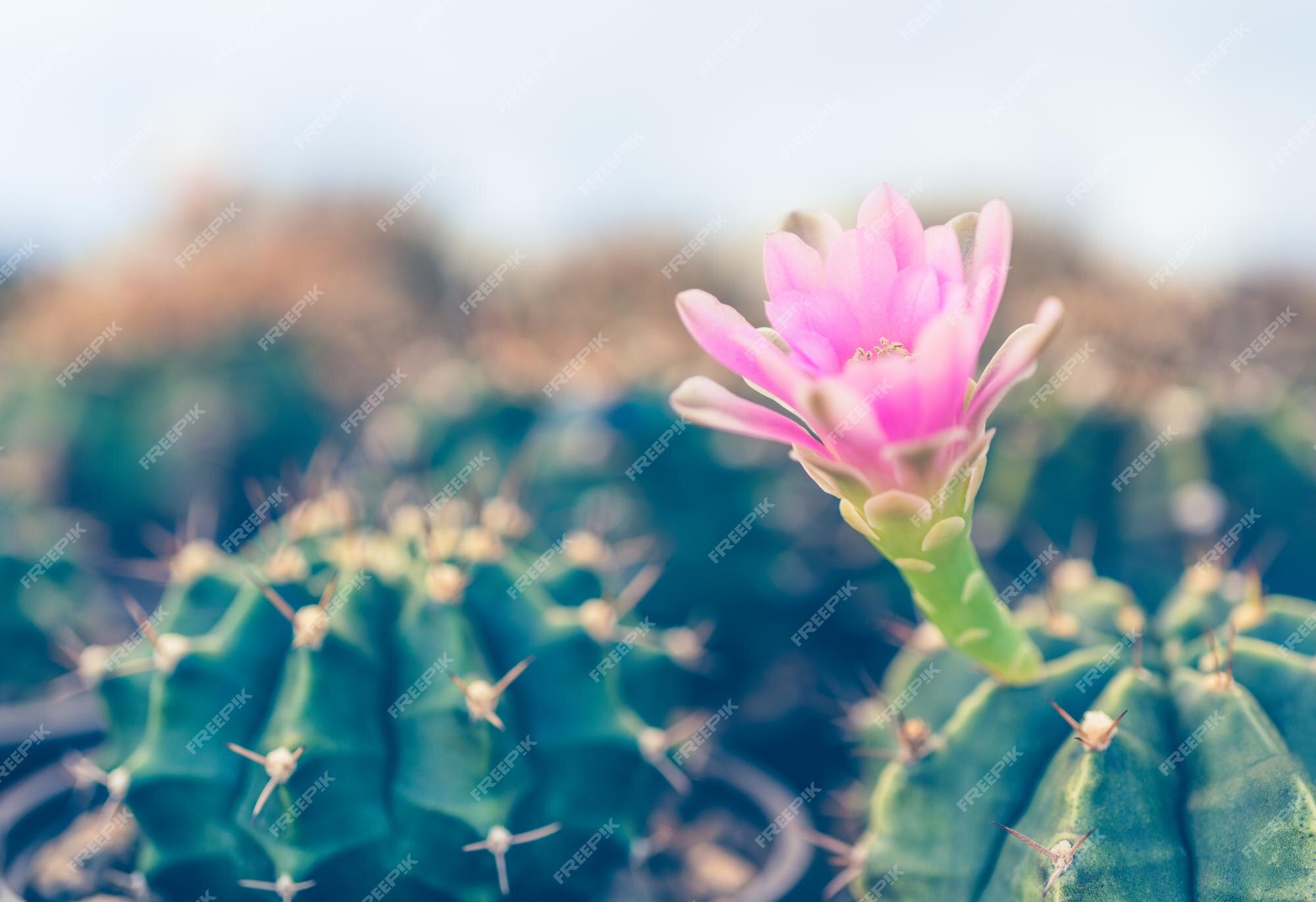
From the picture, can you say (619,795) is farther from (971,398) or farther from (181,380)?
(181,380)

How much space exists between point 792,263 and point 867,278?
0.06 metres

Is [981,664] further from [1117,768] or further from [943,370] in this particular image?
[943,370]

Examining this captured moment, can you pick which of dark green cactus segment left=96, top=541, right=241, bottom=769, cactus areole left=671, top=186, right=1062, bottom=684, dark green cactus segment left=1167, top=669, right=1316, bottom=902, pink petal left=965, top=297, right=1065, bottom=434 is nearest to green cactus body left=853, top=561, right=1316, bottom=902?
dark green cactus segment left=1167, top=669, right=1316, bottom=902

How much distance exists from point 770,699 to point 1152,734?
0.92m

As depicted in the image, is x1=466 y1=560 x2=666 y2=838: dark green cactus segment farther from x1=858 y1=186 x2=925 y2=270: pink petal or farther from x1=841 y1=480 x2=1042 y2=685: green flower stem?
x1=858 y1=186 x2=925 y2=270: pink petal

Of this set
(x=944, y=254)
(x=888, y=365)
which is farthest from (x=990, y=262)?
(x=888, y=365)

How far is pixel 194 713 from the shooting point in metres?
0.98

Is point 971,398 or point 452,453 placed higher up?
point 452,453

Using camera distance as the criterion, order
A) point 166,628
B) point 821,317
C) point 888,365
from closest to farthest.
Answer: point 888,365
point 821,317
point 166,628

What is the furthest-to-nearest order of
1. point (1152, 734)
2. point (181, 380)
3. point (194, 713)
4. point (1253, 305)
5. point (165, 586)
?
point (1253, 305), point (181, 380), point (165, 586), point (194, 713), point (1152, 734)

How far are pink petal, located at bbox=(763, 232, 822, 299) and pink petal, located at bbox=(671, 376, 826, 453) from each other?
0.10 m

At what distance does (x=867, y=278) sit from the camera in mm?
766

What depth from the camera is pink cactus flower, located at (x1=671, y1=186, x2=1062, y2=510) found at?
668 mm

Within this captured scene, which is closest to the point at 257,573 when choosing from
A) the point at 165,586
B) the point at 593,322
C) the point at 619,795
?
the point at 619,795
